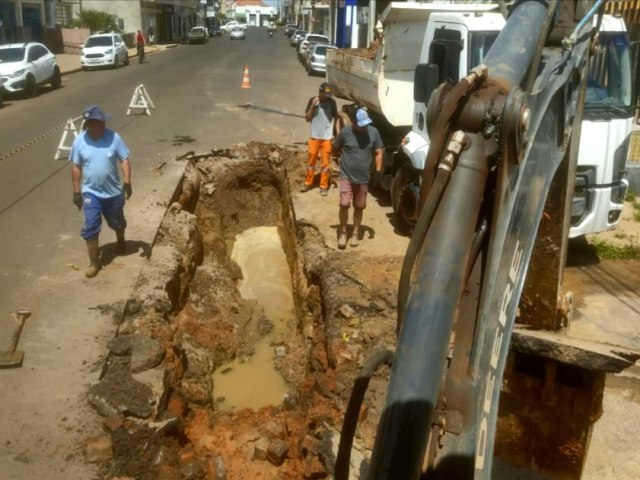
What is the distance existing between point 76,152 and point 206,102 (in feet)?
45.8

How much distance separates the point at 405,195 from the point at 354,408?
284 inches

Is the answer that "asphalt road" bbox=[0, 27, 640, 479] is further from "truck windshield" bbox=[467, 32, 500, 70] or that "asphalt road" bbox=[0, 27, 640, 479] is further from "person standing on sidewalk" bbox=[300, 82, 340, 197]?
"truck windshield" bbox=[467, 32, 500, 70]

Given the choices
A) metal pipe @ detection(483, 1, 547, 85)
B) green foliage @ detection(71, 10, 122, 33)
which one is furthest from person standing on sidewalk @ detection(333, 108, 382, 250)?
green foliage @ detection(71, 10, 122, 33)

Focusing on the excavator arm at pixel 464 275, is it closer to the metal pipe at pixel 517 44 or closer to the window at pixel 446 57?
the metal pipe at pixel 517 44

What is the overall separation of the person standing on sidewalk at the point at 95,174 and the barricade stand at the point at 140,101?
11161 millimetres

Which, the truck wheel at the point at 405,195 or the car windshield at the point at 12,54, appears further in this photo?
the car windshield at the point at 12,54

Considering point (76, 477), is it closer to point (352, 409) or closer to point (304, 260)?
point (352, 409)

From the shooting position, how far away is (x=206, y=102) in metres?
21.0

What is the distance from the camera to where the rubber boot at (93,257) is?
770cm

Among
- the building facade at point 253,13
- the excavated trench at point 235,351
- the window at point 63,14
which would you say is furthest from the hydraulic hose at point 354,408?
the building facade at point 253,13

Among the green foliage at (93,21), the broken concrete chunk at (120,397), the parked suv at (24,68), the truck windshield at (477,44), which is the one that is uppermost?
the green foliage at (93,21)

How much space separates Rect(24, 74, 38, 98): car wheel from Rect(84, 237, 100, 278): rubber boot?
15984mm

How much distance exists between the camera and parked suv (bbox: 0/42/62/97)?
20734 millimetres

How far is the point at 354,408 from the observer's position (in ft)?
7.62
